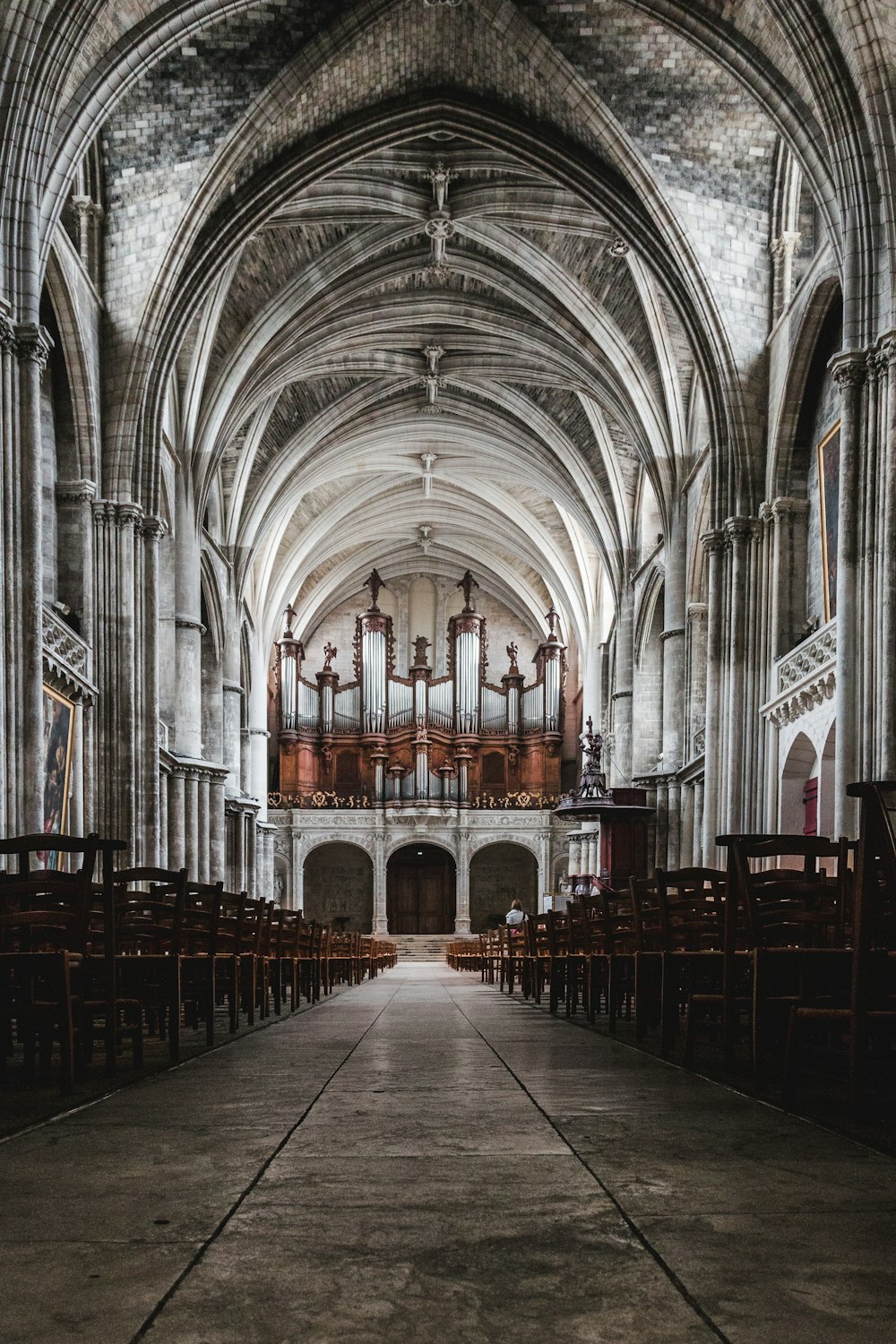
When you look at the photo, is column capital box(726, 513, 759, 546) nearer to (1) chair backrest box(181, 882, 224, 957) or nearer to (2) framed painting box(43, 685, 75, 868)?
(2) framed painting box(43, 685, 75, 868)

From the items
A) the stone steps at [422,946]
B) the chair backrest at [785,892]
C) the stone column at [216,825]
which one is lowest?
the stone steps at [422,946]

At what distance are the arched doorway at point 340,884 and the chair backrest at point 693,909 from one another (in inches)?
1401

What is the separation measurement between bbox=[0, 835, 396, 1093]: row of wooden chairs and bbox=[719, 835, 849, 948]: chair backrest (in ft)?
8.97

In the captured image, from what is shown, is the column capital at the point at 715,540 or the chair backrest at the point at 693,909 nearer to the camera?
the chair backrest at the point at 693,909

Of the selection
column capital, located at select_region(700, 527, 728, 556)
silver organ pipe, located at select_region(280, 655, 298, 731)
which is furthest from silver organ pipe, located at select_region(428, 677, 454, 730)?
column capital, located at select_region(700, 527, 728, 556)

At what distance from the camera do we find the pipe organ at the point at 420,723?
42375mm

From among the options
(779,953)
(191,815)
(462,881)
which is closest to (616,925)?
(779,953)

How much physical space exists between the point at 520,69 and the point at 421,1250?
18.9 metres

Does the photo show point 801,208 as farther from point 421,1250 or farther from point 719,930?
point 421,1250

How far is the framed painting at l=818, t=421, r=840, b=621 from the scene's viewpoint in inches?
671

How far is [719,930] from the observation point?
7.45 meters

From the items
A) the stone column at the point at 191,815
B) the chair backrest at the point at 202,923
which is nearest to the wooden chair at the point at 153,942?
the chair backrest at the point at 202,923

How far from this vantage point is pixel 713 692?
19750mm

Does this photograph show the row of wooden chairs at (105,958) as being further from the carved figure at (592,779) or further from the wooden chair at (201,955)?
the carved figure at (592,779)
